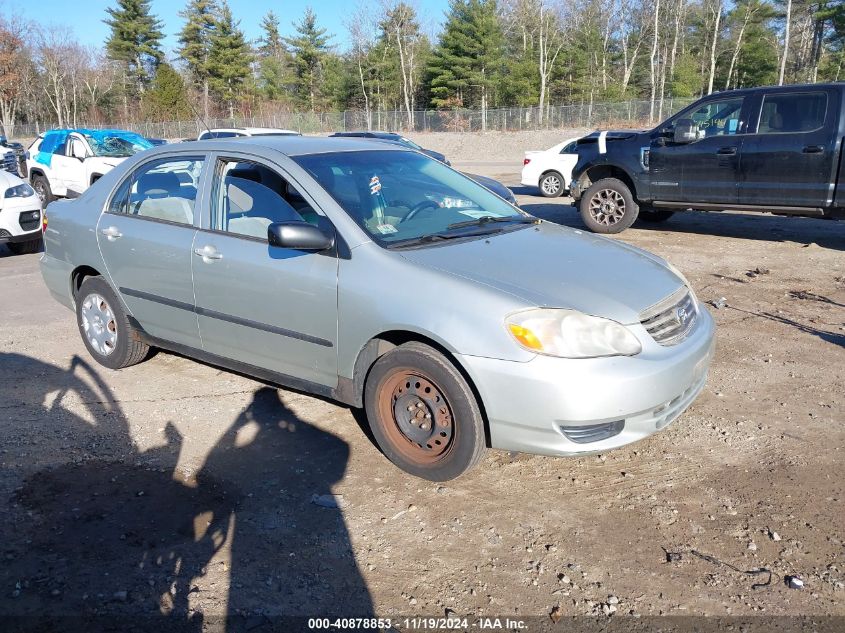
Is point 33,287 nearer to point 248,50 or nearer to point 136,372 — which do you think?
point 136,372

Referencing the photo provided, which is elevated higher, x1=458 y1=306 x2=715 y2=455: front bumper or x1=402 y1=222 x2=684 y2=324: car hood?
x1=402 y1=222 x2=684 y2=324: car hood

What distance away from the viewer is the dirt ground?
9.21 feet

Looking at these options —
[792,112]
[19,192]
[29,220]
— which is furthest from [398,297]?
[19,192]

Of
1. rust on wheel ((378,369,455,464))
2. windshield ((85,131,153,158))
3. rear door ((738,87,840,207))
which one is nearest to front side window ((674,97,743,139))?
rear door ((738,87,840,207))

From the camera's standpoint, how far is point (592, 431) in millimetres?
3355

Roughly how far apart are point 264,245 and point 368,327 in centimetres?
91

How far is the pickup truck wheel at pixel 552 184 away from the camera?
670 inches

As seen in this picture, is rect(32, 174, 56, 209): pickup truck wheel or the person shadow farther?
rect(32, 174, 56, 209): pickup truck wheel

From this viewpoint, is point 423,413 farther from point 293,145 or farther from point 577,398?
point 293,145

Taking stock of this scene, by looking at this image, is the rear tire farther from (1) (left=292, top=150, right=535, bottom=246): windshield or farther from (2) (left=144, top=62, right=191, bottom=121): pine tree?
(2) (left=144, top=62, right=191, bottom=121): pine tree

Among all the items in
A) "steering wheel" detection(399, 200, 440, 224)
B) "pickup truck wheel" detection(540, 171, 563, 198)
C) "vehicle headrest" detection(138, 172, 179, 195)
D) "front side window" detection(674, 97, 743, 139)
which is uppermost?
"front side window" detection(674, 97, 743, 139)

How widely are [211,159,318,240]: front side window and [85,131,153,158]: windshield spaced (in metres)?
11.5

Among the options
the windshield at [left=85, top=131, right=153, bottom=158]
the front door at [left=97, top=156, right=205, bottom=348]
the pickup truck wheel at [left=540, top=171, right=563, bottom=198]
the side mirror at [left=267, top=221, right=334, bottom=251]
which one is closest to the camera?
the side mirror at [left=267, top=221, right=334, bottom=251]

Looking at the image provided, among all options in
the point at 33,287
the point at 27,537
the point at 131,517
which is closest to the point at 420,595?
the point at 131,517
